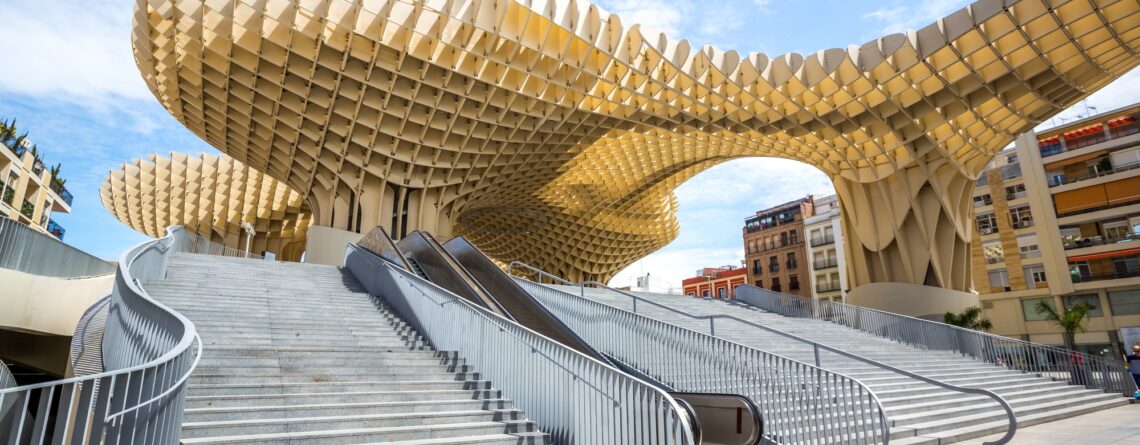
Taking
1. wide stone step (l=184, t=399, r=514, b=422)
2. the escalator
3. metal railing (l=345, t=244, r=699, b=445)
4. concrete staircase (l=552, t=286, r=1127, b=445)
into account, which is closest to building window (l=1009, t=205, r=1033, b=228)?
concrete staircase (l=552, t=286, r=1127, b=445)

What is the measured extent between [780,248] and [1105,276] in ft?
94.4

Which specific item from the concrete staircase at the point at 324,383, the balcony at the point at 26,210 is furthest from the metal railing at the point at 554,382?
the balcony at the point at 26,210

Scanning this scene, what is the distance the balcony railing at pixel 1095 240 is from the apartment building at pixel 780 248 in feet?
74.2

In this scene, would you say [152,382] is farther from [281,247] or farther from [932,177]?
[281,247]

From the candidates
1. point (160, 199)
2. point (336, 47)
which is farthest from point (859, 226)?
point (160, 199)

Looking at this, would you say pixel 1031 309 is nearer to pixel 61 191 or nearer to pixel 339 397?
pixel 339 397

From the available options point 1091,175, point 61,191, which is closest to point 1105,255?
point 1091,175

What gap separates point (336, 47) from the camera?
19875 millimetres

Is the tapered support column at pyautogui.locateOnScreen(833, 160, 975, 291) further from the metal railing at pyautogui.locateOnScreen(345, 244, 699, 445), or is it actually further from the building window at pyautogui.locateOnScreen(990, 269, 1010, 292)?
the metal railing at pyautogui.locateOnScreen(345, 244, 699, 445)

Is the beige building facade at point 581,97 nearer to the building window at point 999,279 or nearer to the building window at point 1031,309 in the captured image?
the building window at point 1031,309

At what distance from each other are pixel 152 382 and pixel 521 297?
7817 mm

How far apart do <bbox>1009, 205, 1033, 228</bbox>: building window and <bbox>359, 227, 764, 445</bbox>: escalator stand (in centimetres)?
3687

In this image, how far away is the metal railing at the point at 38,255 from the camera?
9172mm

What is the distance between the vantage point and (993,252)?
37.8m
